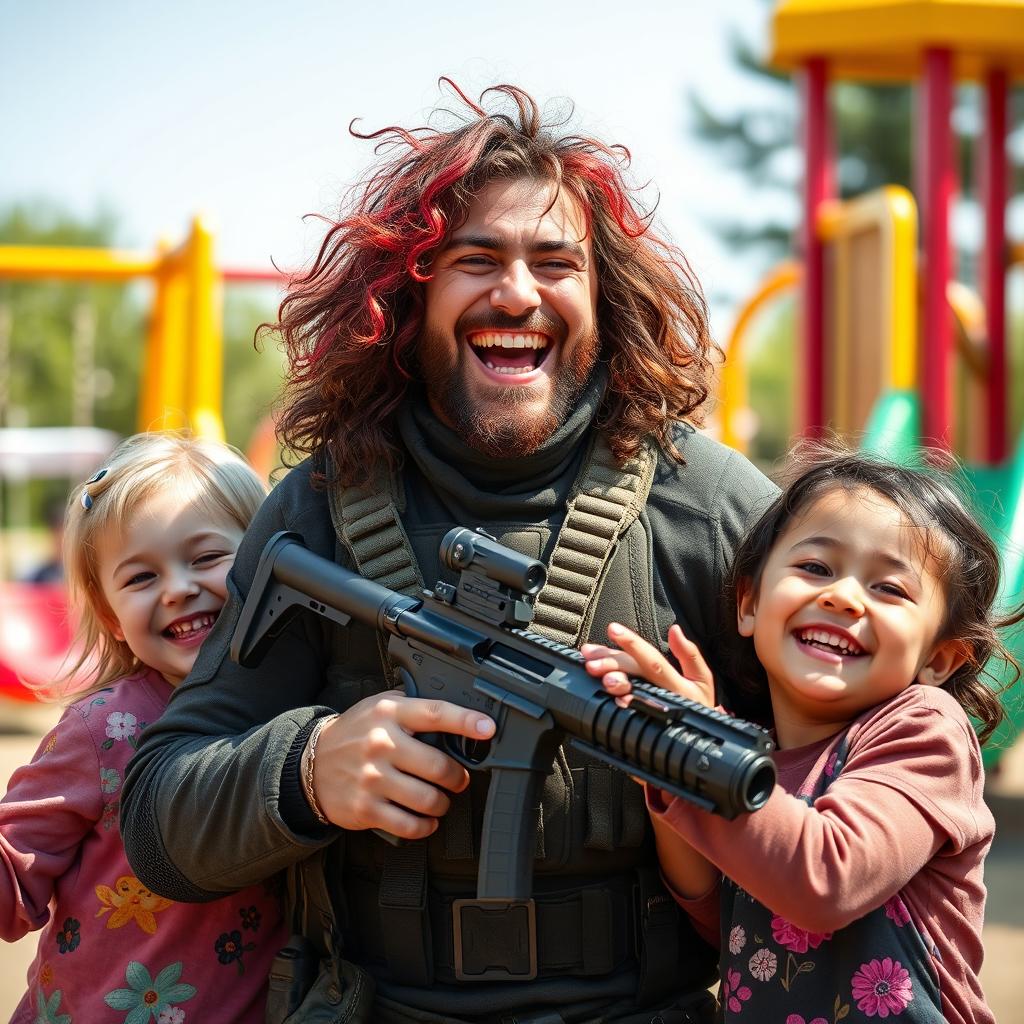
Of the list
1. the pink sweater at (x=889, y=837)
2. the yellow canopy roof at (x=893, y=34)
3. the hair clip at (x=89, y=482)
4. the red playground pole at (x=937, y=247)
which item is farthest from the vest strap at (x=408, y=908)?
the yellow canopy roof at (x=893, y=34)

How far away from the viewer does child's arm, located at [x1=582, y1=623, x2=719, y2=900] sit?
6.64ft

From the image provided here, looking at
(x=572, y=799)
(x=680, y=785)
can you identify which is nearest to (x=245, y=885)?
(x=572, y=799)

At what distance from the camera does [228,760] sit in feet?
7.59

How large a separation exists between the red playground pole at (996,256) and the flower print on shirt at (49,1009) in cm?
680

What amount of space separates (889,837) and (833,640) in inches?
14.1

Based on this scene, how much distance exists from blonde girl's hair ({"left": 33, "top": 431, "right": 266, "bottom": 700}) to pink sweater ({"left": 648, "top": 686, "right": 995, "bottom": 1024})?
4.29 ft

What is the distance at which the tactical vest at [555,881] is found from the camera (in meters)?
2.32

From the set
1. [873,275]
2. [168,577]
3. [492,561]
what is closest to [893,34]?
[873,275]

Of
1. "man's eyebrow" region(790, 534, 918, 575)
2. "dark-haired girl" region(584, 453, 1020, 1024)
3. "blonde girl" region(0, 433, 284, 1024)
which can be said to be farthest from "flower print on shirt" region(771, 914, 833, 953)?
"blonde girl" region(0, 433, 284, 1024)

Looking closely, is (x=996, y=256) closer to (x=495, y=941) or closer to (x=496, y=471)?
(x=496, y=471)

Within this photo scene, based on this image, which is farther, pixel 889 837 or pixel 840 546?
pixel 840 546

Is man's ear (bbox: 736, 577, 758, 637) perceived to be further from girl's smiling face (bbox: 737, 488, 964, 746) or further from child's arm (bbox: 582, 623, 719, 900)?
child's arm (bbox: 582, 623, 719, 900)

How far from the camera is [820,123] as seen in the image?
7.36 m

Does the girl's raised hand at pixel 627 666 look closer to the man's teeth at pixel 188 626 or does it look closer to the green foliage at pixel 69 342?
the man's teeth at pixel 188 626
